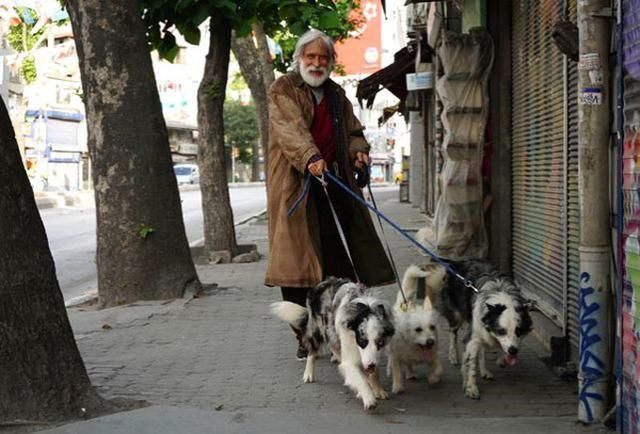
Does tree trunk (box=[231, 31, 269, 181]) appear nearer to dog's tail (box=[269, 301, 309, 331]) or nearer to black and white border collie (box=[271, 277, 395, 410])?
dog's tail (box=[269, 301, 309, 331])

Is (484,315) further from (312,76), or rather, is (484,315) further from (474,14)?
(474,14)

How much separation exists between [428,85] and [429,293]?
13882mm

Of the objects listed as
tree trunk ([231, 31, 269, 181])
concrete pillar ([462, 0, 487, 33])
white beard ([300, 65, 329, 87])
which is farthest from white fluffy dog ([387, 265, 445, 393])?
tree trunk ([231, 31, 269, 181])

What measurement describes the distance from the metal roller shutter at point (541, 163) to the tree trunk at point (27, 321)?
350 centimetres

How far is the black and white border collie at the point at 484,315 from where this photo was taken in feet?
18.7

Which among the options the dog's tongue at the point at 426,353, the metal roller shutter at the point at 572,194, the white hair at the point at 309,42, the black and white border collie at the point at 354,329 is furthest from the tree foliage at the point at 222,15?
the dog's tongue at the point at 426,353

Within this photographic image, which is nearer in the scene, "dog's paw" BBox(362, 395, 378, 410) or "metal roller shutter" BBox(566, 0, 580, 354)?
"dog's paw" BBox(362, 395, 378, 410)

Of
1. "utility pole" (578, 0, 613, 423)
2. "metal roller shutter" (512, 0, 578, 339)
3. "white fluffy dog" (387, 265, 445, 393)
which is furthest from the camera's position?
"metal roller shutter" (512, 0, 578, 339)

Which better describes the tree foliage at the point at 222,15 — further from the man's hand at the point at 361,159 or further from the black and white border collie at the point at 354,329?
the black and white border collie at the point at 354,329

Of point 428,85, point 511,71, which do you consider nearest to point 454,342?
point 511,71

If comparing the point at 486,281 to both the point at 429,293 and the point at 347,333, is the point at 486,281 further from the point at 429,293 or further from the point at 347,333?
the point at 347,333

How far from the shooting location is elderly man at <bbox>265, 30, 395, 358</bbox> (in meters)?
6.60

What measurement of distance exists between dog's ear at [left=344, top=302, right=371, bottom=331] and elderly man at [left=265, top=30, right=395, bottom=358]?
42.5 inches

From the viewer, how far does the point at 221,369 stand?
6875 millimetres
